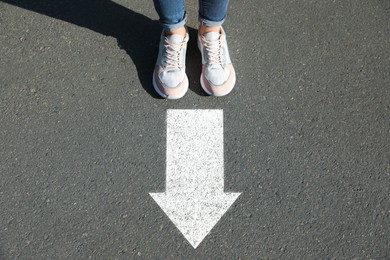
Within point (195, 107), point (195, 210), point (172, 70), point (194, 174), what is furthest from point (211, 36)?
point (195, 210)

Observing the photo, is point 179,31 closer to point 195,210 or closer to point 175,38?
point 175,38

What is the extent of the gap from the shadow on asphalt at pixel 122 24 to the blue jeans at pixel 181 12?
0.38 metres

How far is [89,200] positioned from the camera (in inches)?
107

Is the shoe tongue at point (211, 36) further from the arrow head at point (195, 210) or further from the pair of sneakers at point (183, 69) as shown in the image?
the arrow head at point (195, 210)

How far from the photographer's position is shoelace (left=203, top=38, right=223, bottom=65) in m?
2.93

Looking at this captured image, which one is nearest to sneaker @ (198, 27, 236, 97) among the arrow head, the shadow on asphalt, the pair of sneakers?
the pair of sneakers

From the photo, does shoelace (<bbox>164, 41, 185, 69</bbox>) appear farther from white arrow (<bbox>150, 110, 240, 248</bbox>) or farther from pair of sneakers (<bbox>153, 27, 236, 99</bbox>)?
white arrow (<bbox>150, 110, 240, 248</bbox>)

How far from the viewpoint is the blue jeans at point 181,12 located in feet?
8.41

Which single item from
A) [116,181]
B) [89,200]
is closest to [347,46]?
[116,181]

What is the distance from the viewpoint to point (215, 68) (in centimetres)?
293

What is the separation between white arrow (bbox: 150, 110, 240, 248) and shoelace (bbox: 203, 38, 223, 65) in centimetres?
32

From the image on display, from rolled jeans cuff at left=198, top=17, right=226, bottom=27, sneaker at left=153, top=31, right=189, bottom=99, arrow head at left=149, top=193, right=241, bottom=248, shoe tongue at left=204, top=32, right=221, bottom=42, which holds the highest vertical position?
rolled jeans cuff at left=198, top=17, right=226, bottom=27

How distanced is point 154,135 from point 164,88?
31cm

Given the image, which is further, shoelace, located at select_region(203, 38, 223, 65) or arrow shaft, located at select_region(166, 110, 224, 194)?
shoelace, located at select_region(203, 38, 223, 65)
